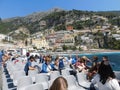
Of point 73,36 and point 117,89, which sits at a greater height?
point 73,36

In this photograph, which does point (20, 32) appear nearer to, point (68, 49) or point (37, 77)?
point (68, 49)

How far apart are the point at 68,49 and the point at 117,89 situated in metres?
139

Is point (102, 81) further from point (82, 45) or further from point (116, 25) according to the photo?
point (116, 25)

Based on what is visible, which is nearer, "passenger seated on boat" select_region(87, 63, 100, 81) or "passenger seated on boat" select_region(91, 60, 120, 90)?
"passenger seated on boat" select_region(91, 60, 120, 90)

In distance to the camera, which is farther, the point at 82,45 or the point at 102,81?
the point at 82,45

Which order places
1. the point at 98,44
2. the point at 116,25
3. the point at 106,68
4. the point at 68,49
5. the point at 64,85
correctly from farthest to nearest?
the point at 116,25, the point at 98,44, the point at 68,49, the point at 106,68, the point at 64,85

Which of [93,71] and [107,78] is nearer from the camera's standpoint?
[107,78]

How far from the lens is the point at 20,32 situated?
198750mm

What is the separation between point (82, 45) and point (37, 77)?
150 metres

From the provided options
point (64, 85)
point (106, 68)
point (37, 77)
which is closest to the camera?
point (64, 85)

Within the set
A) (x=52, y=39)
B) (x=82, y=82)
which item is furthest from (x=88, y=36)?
(x=82, y=82)

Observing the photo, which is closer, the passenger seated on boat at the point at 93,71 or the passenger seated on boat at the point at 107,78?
the passenger seated on boat at the point at 107,78

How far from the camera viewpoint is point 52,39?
16350 centimetres

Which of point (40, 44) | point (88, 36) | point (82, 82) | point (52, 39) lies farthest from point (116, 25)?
point (82, 82)
